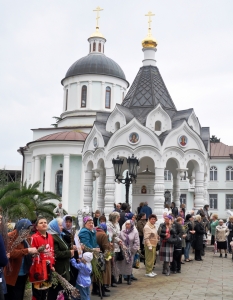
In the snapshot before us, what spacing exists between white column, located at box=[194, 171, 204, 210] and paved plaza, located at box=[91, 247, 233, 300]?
18.6 feet

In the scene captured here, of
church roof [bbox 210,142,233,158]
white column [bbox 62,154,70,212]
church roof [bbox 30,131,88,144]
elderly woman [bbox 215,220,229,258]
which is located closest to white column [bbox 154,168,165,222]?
elderly woman [bbox 215,220,229,258]

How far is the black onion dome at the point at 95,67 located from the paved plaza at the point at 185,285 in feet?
88.2

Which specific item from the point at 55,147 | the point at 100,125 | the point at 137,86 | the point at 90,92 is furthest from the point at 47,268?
the point at 90,92

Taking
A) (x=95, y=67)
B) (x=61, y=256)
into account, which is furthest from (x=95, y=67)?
(x=61, y=256)

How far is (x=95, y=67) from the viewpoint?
37281 millimetres

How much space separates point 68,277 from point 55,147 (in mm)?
26316

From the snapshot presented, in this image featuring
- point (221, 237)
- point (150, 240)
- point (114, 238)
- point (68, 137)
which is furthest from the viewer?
point (68, 137)

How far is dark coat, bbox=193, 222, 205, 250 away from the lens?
539 inches

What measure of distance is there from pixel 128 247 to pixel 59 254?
367 centimetres

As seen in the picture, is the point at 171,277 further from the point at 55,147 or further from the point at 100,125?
the point at 55,147

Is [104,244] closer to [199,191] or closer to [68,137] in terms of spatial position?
[199,191]

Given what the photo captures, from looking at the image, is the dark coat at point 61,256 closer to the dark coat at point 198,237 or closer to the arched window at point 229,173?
the dark coat at point 198,237

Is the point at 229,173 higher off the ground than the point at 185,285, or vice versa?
the point at 229,173

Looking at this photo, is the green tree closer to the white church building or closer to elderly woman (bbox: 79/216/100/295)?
A: elderly woman (bbox: 79/216/100/295)
